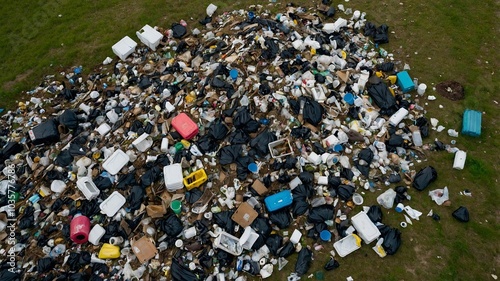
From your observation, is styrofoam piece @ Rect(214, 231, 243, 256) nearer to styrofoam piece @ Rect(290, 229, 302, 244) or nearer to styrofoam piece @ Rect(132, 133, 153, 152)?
styrofoam piece @ Rect(290, 229, 302, 244)

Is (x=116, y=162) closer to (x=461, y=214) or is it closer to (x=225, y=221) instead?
(x=225, y=221)

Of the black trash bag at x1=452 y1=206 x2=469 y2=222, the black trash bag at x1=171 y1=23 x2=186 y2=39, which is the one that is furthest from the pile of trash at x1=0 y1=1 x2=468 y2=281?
the black trash bag at x1=171 y1=23 x2=186 y2=39

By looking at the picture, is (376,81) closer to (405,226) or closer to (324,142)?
(324,142)

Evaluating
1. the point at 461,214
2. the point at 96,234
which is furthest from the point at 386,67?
the point at 96,234

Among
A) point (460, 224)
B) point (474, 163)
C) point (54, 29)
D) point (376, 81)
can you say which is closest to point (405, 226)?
point (460, 224)

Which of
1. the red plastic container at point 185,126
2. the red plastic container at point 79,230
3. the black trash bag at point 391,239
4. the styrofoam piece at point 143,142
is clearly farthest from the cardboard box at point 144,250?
the black trash bag at point 391,239
